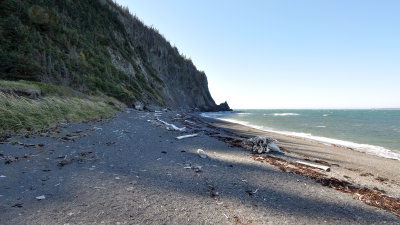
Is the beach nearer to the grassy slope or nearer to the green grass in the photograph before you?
the green grass

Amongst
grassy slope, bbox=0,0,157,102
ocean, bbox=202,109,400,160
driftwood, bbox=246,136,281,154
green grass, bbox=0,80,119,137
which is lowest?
ocean, bbox=202,109,400,160

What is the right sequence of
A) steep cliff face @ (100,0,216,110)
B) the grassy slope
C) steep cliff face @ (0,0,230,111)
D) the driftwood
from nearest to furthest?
the driftwood, the grassy slope, steep cliff face @ (0,0,230,111), steep cliff face @ (100,0,216,110)

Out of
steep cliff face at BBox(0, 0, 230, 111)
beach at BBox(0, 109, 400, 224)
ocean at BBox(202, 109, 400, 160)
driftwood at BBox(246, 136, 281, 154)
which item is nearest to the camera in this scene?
beach at BBox(0, 109, 400, 224)

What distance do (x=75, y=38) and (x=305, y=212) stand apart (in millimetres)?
26826

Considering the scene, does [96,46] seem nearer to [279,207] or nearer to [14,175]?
[14,175]

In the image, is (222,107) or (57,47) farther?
(222,107)

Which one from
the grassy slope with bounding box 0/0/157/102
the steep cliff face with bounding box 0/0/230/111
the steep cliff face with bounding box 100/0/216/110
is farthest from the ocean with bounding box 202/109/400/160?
the steep cliff face with bounding box 100/0/216/110

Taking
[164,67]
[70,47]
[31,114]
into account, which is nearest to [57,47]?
[70,47]

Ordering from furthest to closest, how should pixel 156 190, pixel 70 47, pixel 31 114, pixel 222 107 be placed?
pixel 222 107 → pixel 70 47 → pixel 31 114 → pixel 156 190

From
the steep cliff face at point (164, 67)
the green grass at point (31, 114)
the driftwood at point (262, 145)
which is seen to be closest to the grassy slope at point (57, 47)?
the green grass at point (31, 114)

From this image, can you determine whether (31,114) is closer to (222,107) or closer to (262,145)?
(262,145)

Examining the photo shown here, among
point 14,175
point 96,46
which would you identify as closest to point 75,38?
point 96,46

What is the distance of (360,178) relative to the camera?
5301mm

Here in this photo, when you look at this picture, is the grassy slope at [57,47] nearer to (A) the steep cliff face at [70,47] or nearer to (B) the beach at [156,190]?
(A) the steep cliff face at [70,47]
